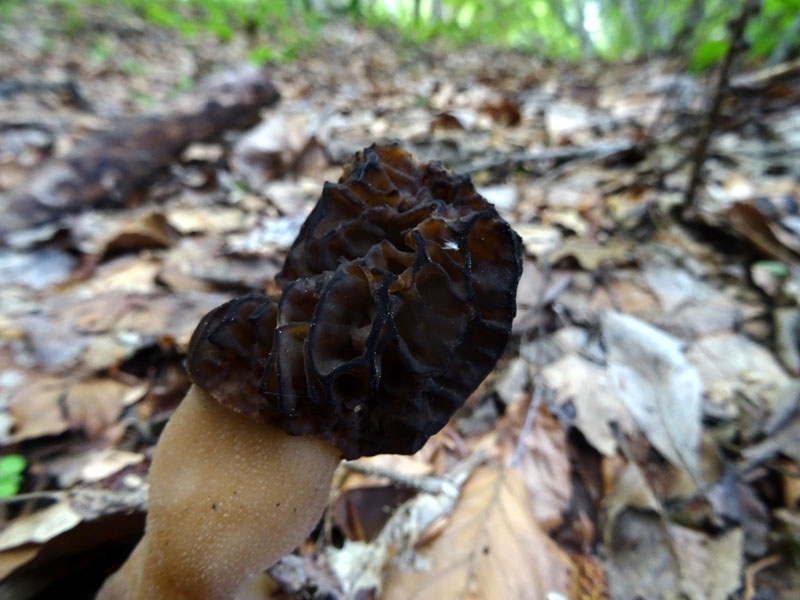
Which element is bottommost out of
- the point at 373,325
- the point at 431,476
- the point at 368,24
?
the point at 431,476

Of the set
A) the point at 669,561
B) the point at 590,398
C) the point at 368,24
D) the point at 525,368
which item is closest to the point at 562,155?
the point at 525,368

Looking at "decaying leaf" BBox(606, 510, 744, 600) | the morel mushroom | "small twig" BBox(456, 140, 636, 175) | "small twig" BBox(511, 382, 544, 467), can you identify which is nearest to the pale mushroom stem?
the morel mushroom

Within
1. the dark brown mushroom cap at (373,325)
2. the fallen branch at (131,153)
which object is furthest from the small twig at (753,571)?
the fallen branch at (131,153)

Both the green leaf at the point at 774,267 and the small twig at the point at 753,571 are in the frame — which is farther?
the green leaf at the point at 774,267

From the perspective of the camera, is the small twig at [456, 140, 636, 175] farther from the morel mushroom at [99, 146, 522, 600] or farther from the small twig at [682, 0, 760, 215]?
the morel mushroom at [99, 146, 522, 600]

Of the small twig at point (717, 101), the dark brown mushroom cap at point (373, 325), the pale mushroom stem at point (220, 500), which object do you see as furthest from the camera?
the small twig at point (717, 101)

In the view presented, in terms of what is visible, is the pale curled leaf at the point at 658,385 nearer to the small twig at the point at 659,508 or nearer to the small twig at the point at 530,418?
the small twig at the point at 659,508

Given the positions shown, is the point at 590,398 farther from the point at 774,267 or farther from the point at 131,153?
the point at 131,153
